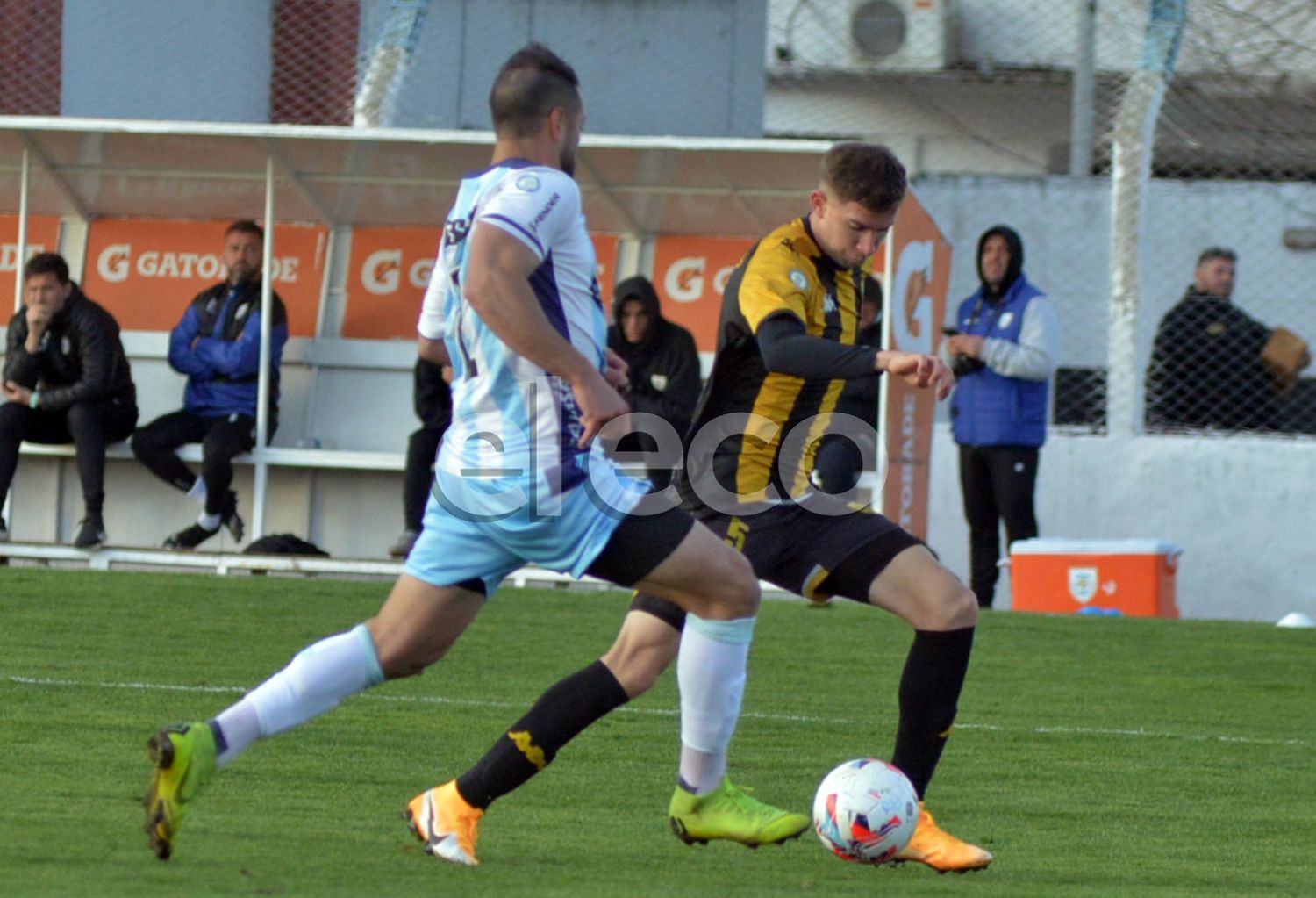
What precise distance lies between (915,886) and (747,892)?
0.46m

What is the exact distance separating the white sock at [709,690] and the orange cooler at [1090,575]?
6.81 meters

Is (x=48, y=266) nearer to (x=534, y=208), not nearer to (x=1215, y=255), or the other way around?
(x=1215, y=255)

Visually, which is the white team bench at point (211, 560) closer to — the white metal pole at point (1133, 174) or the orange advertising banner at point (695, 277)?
the orange advertising banner at point (695, 277)

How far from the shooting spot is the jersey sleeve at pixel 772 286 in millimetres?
5102

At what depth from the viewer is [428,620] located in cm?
448

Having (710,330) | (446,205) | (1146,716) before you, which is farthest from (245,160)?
(1146,716)

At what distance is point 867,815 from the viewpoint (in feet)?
15.7

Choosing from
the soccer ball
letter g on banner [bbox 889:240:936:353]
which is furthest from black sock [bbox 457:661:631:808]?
letter g on banner [bbox 889:240:936:353]

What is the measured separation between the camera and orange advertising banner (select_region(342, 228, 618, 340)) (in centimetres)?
1322

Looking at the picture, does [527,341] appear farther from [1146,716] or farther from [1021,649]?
[1021,649]

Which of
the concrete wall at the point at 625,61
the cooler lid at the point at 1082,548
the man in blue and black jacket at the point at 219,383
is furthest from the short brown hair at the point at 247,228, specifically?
the cooler lid at the point at 1082,548

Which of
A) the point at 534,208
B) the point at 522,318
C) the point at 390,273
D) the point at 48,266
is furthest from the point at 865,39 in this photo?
the point at 522,318

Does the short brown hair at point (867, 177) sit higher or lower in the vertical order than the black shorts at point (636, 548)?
higher

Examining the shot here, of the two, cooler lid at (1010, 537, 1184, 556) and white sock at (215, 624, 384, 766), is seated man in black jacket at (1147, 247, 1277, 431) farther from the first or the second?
white sock at (215, 624, 384, 766)
